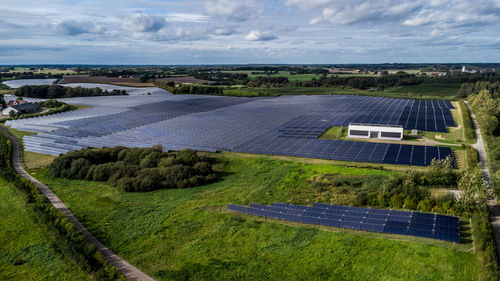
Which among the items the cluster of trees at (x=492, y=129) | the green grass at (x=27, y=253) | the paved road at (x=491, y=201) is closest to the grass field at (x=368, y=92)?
the cluster of trees at (x=492, y=129)

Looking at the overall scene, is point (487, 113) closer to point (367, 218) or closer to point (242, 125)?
point (242, 125)

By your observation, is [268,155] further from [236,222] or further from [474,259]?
[474,259]

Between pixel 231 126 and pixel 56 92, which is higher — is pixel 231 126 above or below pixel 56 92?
below

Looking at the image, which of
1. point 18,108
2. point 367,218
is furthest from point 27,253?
point 18,108

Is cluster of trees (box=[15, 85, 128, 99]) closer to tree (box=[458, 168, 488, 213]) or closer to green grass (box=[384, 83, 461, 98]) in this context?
green grass (box=[384, 83, 461, 98])

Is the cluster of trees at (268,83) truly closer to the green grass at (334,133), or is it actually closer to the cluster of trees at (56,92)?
the cluster of trees at (56,92)

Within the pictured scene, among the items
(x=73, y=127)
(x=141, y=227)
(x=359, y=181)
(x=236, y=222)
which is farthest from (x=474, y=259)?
(x=73, y=127)
